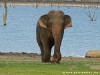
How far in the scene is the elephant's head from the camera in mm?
21719

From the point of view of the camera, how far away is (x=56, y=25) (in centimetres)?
2225

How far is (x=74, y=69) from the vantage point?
19219 mm

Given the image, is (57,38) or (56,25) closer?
(57,38)

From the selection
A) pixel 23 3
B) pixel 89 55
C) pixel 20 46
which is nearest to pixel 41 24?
pixel 89 55

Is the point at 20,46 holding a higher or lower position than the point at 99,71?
lower

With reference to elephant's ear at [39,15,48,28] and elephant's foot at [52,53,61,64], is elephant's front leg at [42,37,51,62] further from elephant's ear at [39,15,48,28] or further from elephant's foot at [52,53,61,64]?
elephant's foot at [52,53,61,64]

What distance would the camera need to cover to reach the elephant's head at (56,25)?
21719mm

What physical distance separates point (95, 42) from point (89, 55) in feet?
58.6

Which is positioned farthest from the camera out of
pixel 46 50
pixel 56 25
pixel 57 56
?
pixel 46 50

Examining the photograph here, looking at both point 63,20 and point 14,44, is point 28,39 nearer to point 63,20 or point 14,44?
point 14,44

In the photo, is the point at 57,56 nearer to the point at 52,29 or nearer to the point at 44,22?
the point at 52,29

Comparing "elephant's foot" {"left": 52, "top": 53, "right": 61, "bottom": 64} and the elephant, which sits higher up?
the elephant

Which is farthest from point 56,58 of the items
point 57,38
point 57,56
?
point 57,38

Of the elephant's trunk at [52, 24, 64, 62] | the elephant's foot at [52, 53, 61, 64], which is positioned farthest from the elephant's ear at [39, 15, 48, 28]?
the elephant's foot at [52, 53, 61, 64]
